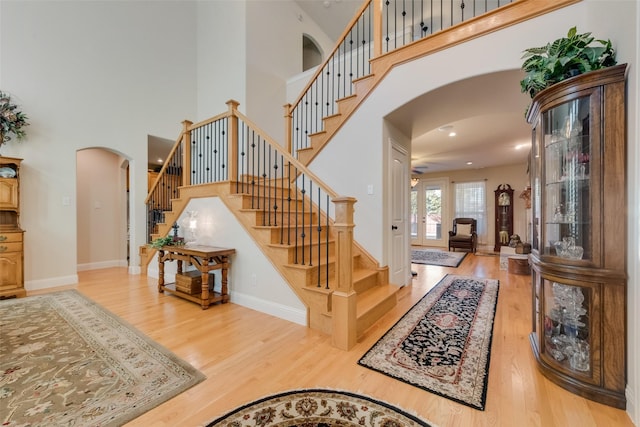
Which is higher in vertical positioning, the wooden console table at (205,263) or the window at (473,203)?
the window at (473,203)

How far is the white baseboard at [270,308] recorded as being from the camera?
8.83 feet

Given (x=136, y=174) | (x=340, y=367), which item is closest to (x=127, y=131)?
(x=136, y=174)

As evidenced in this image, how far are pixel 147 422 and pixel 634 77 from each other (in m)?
3.19

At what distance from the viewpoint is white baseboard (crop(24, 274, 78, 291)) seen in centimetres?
393

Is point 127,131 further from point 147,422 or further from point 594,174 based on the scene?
point 594,174

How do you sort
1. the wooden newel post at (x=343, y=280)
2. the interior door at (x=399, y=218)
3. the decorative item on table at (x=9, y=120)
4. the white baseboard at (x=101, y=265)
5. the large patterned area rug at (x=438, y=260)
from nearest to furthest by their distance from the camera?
the wooden newel post at (x=343, y=280) < the decorative item on table at (x=9, y=120) < the interior door at (x=399, y=218) < the white baseboard at (x=101, y=265) < the large patterned area rug at (x=438, y=260)

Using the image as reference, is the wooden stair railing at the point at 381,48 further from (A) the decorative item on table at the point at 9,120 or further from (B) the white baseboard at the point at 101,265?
(B) the white baseboard at the point at 101,265

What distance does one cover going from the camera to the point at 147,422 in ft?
4.67

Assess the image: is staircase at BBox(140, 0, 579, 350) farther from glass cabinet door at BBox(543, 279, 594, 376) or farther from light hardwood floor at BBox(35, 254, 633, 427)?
glass cabinet door at BBox(543, 279, 594, 376)

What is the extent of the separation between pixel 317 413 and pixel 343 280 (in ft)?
3.15

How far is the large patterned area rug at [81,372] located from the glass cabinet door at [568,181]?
8.54 feet

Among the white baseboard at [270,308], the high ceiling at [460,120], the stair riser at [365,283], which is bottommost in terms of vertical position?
the white baseboard at [270,308]

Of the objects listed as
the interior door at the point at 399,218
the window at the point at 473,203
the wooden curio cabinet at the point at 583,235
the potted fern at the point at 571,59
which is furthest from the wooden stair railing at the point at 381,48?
the window at the point at 473,203

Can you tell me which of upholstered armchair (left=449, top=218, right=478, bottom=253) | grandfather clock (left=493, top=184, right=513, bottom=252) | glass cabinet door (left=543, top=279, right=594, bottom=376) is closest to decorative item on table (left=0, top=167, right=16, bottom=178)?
glass cabinet door (left=543, top=279, right=594, bottom=376)
